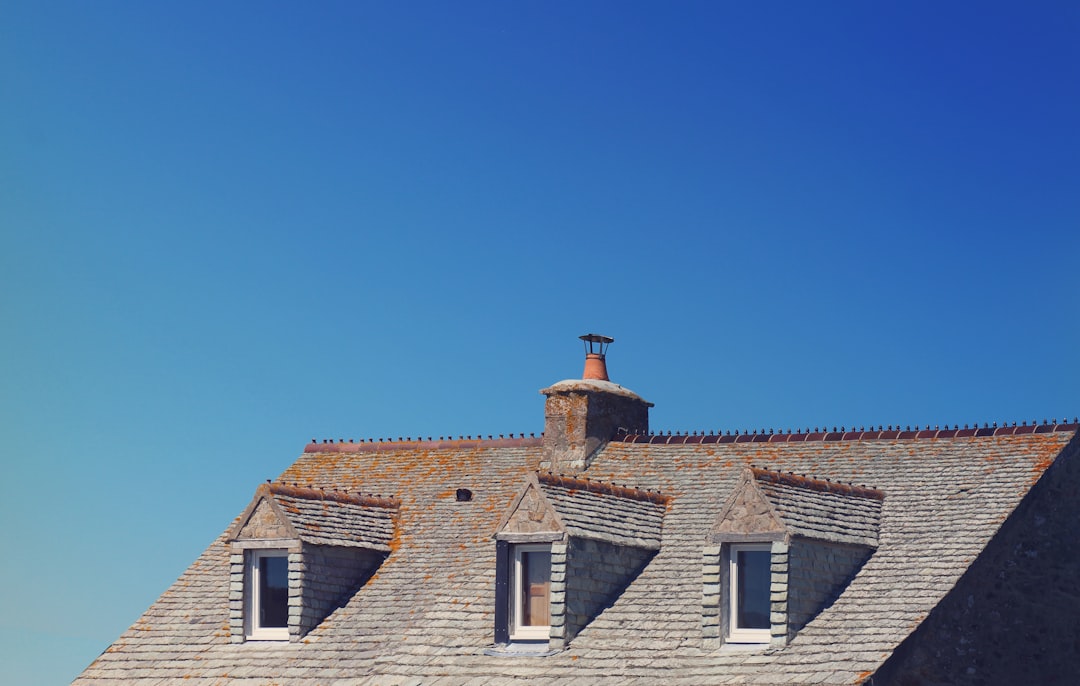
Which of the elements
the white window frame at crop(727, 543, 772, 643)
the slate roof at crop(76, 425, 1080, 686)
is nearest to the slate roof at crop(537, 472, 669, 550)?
the slate roof at crop(76, 425, 1080, 686)

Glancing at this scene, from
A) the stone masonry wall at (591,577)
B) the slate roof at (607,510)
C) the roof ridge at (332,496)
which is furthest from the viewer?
the roof ridge at (332,496)

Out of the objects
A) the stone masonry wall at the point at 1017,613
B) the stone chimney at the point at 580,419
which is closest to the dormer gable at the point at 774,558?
the stone masonry wall at the point at 1017,613

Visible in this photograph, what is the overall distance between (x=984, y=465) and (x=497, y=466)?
9747mm

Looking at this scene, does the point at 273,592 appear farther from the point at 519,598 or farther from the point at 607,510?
the point at 607,510

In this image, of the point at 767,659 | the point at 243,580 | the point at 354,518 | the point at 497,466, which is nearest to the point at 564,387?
the point at 497,466

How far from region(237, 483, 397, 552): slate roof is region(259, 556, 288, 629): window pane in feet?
2.69

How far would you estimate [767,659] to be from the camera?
27672 millimetres

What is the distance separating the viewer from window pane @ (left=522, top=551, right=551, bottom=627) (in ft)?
99.3

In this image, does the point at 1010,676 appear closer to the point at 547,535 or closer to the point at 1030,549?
the point at 1030,549

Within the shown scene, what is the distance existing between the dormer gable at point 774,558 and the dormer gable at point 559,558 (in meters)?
2.28

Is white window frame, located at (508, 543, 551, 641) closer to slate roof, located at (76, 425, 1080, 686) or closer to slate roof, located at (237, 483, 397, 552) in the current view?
slate roof, located at (76, 425, 1080, 686)

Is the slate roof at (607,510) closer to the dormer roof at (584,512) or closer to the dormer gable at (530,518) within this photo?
the dormer roof at (584,512)

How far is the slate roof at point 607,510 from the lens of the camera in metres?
30.4

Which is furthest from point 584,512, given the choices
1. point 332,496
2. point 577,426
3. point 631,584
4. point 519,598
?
point 332,496
